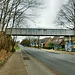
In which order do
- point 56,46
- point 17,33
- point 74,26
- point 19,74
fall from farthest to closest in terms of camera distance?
point 56,46 → point 74,26 → point 17,33 → point 19,74

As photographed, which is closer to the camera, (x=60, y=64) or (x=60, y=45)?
(x=60, y=64)

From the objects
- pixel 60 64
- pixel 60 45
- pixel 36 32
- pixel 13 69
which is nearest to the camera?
pixel 13 69

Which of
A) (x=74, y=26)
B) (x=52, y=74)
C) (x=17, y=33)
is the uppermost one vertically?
(x=74, y=26)

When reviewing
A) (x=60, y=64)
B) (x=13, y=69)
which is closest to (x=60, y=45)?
(x=60, y=64)

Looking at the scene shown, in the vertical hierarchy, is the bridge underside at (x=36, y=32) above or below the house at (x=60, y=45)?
above

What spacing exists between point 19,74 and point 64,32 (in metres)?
26.8

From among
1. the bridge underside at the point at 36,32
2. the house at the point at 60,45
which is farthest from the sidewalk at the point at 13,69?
the house at the point at 60,45

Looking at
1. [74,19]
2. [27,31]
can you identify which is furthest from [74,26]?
[27,31]

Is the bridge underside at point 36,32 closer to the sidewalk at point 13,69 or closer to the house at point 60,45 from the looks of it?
the house at point 60,45

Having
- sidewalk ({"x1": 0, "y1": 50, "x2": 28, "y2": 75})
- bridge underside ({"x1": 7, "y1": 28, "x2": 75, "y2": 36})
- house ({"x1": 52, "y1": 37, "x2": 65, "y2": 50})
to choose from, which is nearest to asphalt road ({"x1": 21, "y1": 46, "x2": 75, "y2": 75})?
sidewalk ({"x1": 0, "y1": 50, "x2": 28, "y2": 75})

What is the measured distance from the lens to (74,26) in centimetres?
4019

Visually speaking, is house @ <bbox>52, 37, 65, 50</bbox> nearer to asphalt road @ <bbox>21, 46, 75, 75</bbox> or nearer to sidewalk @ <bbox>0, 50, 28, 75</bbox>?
asphalt road @ <bbox>21, 46, 75, 75</bbox>

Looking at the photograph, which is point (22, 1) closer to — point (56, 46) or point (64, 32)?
point (64, 32)

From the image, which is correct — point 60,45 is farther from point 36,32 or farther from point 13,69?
point 13,69
